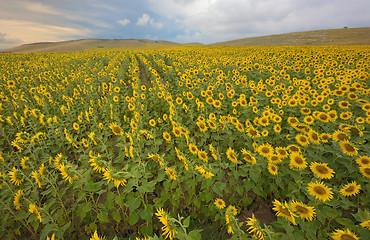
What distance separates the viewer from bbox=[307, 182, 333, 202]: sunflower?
2.27m

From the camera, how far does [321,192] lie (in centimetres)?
231

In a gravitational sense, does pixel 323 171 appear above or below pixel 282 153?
below

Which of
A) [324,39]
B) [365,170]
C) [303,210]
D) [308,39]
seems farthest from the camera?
[308,39]

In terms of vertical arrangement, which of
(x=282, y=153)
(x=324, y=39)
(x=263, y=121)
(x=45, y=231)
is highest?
(x=324, y=39)

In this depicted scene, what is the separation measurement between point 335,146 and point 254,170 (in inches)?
66.1

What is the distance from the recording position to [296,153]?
2.83 meters

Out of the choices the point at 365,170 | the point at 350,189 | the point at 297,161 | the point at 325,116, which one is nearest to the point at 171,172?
the point at 297,161

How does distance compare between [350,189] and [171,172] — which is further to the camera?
[171,172]

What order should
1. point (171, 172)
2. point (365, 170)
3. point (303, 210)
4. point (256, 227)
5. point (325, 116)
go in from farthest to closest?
point (325, 116), point (171, 172), point (365, 170), point (303, 210), point (256, 227)

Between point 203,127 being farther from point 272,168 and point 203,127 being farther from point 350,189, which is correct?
point 350,189

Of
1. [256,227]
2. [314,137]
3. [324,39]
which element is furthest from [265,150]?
[324,39]

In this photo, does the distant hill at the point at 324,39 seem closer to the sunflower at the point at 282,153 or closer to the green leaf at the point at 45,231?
the sunflower at the point at 282,153

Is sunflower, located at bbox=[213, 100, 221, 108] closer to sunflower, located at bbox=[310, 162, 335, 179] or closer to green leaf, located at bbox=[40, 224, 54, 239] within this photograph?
sunflower, located at bbox=[310, 162, 335, 179]

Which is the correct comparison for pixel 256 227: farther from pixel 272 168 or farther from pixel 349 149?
pixel 349 149
